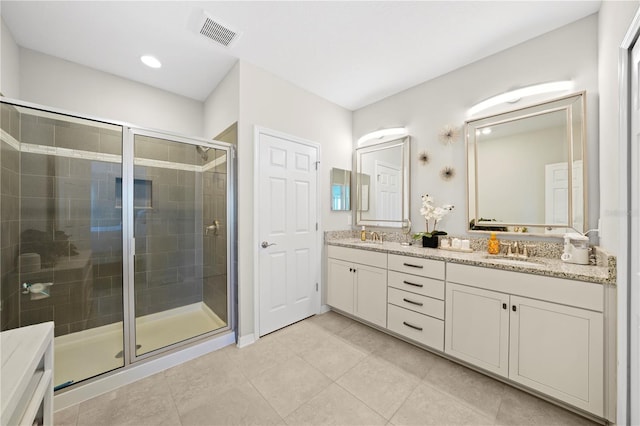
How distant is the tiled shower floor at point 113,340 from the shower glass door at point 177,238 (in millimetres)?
10

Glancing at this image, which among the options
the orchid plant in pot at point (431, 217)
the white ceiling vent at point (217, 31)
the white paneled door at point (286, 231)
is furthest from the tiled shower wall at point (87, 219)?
the orchid plant in pot at point (431, 217)

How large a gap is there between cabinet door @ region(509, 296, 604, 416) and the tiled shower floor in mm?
2480

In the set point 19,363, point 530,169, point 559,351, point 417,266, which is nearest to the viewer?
point 19,363

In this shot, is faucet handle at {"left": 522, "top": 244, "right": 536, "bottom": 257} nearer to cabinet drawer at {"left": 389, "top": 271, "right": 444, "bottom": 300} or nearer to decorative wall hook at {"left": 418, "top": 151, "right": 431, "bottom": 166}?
cabinet drawer at {"left": 389, "top": 271, "right": 444, "bottom": 300}

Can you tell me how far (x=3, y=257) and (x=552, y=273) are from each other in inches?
142

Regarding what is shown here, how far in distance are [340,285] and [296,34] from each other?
253 cm

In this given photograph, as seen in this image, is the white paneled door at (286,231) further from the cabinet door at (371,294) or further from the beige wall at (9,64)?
the beige wall at (9,64)

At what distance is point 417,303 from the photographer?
2.09 m

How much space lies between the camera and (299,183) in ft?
8.89

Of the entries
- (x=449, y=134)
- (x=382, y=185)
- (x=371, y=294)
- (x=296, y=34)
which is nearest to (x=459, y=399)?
(x=371, y=294)

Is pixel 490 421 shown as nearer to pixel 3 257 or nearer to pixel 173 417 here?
pixel 173 417

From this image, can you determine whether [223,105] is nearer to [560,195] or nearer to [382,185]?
[382,185]

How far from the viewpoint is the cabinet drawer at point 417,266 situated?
6.40ft

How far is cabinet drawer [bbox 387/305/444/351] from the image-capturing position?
1.96 meters
